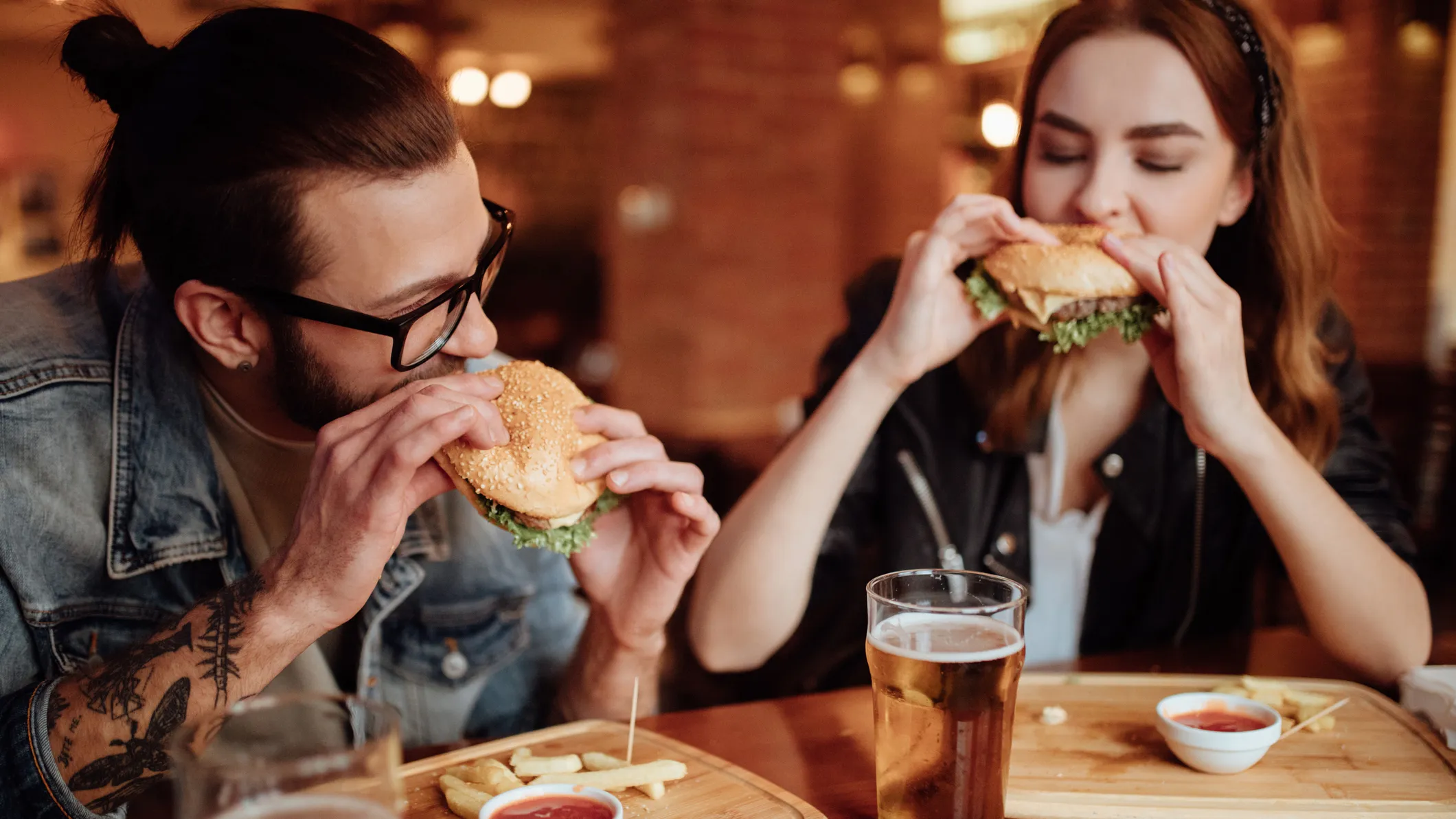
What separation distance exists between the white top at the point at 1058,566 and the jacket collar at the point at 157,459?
156 centimetres

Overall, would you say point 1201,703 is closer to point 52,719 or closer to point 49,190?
point 52,719

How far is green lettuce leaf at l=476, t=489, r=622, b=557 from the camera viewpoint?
Answer: 1540 mm

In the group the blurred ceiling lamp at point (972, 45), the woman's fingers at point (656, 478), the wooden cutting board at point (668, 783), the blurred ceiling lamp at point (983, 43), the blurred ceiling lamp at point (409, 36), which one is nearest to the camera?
the wooden cutting board at point (668, 783)

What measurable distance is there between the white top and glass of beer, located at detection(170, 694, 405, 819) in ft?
5.38

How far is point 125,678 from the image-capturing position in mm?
1319

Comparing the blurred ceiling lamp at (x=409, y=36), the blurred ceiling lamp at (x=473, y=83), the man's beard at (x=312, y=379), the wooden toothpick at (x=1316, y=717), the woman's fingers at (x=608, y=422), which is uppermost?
the blurred ceiling lamp at (x=409, y=36)

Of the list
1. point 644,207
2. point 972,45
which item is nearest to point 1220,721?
point 644,207

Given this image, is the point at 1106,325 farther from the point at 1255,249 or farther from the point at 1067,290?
the point at 1255,249

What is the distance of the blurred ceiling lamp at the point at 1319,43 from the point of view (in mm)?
7176

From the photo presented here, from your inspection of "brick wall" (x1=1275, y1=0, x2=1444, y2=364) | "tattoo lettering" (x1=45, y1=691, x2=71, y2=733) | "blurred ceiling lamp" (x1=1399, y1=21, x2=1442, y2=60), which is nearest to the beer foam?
"tattoo lettering" (x1=45, y1=691, x2=71, y2=733)

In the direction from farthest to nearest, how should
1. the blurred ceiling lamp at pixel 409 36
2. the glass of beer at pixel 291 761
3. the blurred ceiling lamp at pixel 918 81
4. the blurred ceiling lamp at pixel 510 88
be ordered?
the blurred ceiling lamp at pixel 918 81 → the blurred ceiling lamp at pixel 510 88 → the blurred ceiling lamp at pixel 409 36 → the glass of beer at pixel 291 761

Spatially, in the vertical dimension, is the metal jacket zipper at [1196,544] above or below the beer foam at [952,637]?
below

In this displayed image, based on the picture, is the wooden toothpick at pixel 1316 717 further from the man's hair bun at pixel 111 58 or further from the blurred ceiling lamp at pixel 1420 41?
the blurred ceiling lamp at pixel 1420 41

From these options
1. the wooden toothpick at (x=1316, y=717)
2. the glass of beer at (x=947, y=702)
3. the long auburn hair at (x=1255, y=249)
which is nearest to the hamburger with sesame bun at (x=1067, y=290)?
the long auburn hair at (x=1255, y=249)
